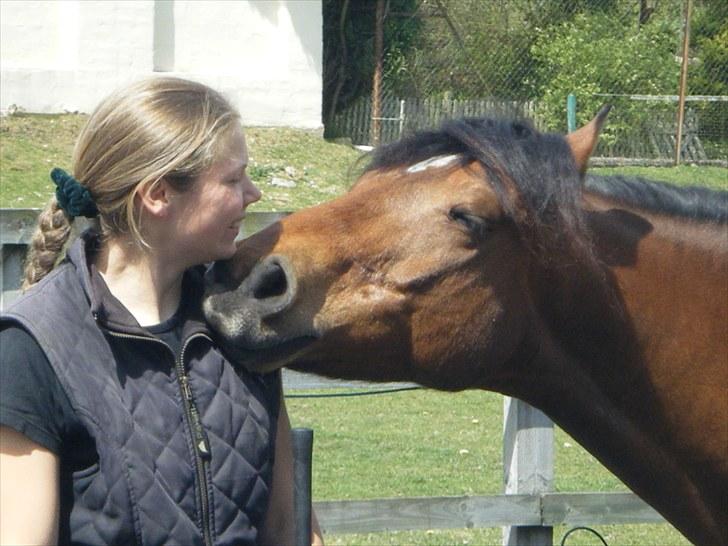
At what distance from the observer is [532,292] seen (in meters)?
2.66

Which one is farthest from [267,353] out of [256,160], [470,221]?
[256,160]

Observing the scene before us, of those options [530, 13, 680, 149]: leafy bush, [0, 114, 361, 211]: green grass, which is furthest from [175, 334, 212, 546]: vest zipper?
[530, 13, 680, 149]: leafy bush

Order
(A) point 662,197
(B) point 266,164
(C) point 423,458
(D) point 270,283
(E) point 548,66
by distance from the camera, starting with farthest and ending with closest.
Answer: (E) point 548,66
(B) point 266,164
(C) point 423,458
(A) point 662,197
(D) point 270,283

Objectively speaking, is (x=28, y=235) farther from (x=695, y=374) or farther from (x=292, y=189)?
(x=292, y=189)

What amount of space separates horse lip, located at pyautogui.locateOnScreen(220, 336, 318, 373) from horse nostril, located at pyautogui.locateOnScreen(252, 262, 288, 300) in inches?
4.0

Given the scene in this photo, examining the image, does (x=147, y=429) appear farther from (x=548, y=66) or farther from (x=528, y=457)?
(x=548, y=66)

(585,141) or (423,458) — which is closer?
(585,141)

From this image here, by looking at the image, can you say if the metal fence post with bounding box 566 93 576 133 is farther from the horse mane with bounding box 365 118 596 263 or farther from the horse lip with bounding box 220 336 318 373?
the horse lip with bounding box 220 336 318 373

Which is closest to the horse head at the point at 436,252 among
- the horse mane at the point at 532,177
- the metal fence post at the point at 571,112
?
the horse mane at the point at 532,177

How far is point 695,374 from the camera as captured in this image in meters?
2.73

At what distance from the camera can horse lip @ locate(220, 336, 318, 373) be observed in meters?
2.21

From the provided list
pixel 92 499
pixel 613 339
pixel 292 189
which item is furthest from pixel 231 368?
pixel 292 189

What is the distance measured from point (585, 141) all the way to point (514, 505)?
2.20 m

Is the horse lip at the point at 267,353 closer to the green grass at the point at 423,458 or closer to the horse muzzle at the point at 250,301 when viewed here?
the horse muzzle at the point at 250,301
